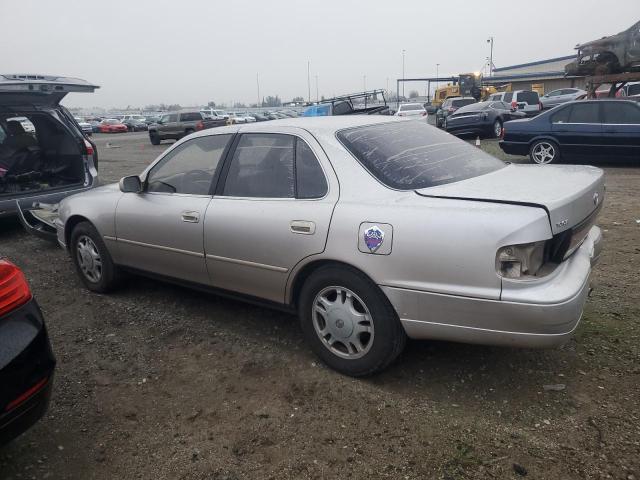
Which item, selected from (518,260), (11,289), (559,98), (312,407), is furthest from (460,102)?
(11,289)

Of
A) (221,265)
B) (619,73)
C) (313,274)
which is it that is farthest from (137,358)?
(619,73)

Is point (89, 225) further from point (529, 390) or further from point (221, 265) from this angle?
point (529, 390)

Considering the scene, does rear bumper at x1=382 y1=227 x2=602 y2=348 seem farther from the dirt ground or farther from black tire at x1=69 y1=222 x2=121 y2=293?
black tire at x1=69 y1=222 x2=121 y2=293

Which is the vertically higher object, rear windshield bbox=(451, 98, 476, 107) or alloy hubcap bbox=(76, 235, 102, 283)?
rear windshield bbox=(451, 98, 476, 107)

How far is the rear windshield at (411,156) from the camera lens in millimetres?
2945

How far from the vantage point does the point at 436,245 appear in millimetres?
2510

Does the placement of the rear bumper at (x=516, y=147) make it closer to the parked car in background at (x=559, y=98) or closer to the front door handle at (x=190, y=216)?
the front door handle at (x=190, y=216)

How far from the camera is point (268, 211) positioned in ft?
10.5

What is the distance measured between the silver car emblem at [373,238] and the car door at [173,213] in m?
1.34

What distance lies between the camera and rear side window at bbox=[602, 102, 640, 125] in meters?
9.19

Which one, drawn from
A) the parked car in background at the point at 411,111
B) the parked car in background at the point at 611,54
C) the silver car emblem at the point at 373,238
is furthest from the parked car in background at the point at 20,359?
the parked car in background at the point at 411,111

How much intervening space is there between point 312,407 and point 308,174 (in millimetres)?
1377

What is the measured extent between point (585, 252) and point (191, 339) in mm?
2648

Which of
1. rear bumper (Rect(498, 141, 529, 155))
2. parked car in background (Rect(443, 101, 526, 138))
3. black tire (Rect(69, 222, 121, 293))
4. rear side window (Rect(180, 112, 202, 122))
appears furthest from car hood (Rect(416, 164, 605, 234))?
rear side window (Rect(180, 112, 202, 122))
